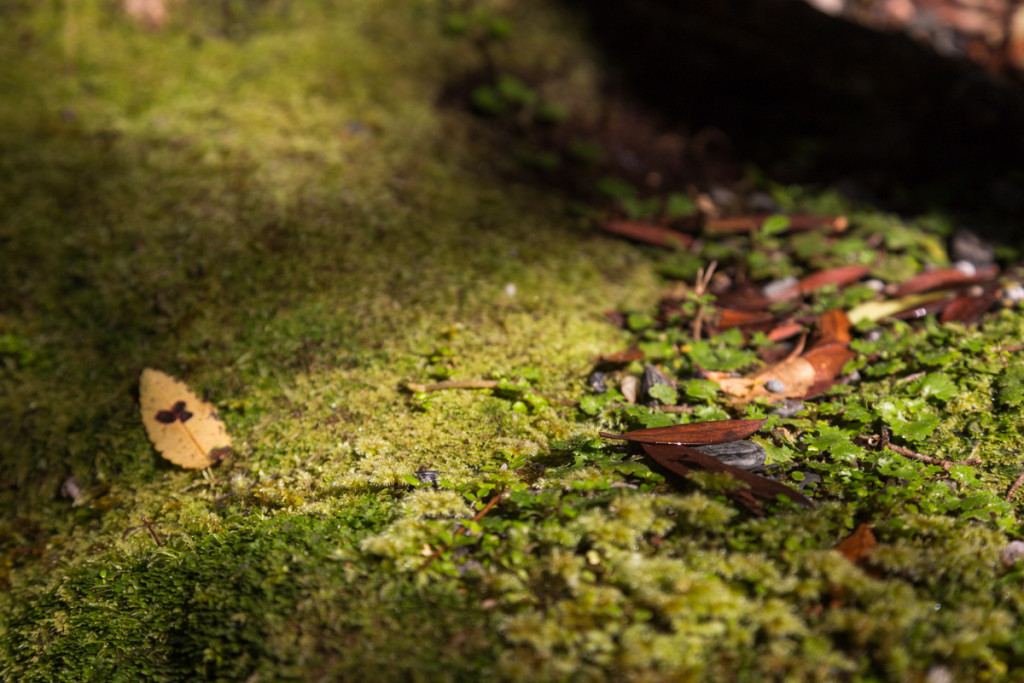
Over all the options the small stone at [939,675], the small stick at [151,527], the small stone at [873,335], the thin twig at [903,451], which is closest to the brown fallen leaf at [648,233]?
the small stone at [873,335]

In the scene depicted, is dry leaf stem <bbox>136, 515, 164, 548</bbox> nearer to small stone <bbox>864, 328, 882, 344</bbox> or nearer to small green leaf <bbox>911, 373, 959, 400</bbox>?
small green leaf <bbox>911, 373, 959, 400</bbox>

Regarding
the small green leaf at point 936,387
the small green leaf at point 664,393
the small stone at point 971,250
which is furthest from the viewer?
the small stone at point 971,250

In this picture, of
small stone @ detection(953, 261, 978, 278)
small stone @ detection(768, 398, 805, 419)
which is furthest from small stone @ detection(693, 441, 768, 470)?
small stone @ detection(953, 261, 978, 278)

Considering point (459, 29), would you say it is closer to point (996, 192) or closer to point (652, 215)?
point (652, 215)

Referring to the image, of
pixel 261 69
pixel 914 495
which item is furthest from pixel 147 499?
pixel 261 69

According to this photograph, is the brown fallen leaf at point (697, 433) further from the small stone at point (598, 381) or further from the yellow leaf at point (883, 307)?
the yellow leaf at point (883, 307)

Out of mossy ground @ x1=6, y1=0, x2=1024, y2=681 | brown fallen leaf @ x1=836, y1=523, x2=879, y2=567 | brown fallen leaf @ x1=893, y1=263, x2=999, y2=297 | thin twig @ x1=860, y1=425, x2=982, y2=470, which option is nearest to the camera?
mossy ground @ x1=6, y1=0, x2=1024, y2=681

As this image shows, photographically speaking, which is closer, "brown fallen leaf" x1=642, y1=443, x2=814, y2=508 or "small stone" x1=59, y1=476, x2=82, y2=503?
"brown fallen leaf" x1=642, y1=443, x2=814, y2=508
